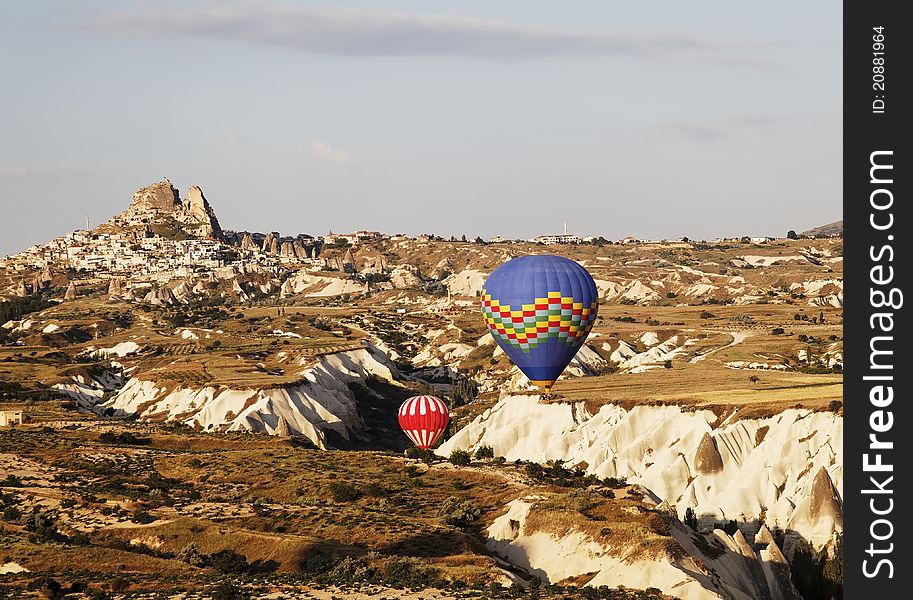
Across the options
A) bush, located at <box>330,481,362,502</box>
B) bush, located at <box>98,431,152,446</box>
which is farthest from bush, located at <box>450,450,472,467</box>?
bush, located at <box>98,431,152,446</box>

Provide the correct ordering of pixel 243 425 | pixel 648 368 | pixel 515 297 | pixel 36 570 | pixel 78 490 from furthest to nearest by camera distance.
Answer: pixel 648 368 → pixel 243 425 → pixel 515 297 → pixel 78 490 → pixel 36 570

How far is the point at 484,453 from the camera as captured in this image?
98.1 metres

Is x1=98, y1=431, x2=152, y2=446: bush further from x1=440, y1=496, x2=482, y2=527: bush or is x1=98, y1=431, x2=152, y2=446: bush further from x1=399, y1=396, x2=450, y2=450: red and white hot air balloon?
x1=440, y1=496, x2=482, y2=527: bush

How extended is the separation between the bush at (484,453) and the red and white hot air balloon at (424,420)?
4446mm

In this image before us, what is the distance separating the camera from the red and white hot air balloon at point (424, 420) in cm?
10075

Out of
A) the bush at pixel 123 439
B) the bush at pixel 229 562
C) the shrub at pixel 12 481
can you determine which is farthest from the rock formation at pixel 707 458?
the shrub at pixel 12 481

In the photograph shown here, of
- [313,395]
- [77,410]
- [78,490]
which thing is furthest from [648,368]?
[78,490]

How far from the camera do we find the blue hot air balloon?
92000 millimetres

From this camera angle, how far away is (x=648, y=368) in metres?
142

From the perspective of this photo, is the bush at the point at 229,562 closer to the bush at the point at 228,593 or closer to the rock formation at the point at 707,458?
the bush at the point at 228,593

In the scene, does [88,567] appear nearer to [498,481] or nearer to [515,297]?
[498,481]

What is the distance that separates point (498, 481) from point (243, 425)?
1809 inches

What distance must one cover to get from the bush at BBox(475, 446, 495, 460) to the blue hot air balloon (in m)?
7.37
